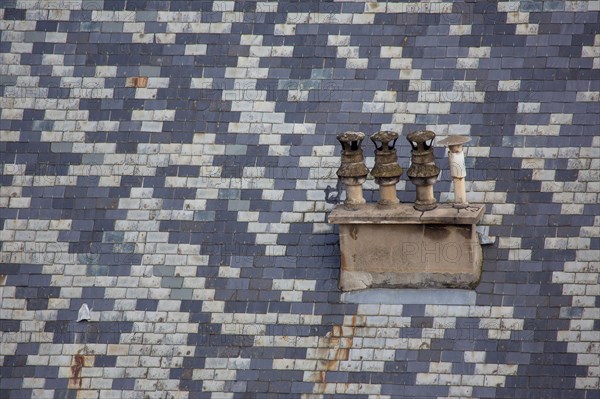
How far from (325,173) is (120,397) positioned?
472cm

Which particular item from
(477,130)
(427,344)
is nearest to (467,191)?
(477,130)

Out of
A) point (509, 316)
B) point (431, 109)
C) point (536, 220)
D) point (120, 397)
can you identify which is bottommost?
point (120, 397)

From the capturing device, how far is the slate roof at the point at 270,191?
23672 mm

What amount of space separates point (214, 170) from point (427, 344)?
176 inches

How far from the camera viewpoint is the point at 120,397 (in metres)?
24.0

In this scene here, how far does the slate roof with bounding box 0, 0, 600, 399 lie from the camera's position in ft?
77.7

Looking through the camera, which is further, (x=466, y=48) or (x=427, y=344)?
(x=466, y=48)

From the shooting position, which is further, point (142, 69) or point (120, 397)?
point (142, 69)

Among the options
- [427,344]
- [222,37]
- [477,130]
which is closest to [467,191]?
[477,130]

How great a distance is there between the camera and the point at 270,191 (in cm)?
2492

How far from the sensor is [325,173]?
81.7 feet

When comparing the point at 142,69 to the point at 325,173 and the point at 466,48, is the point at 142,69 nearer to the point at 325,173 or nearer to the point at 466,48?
the point at 325,173

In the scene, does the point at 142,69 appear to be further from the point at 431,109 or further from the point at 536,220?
the point at 536,220

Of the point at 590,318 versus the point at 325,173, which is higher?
the point at 325,173
